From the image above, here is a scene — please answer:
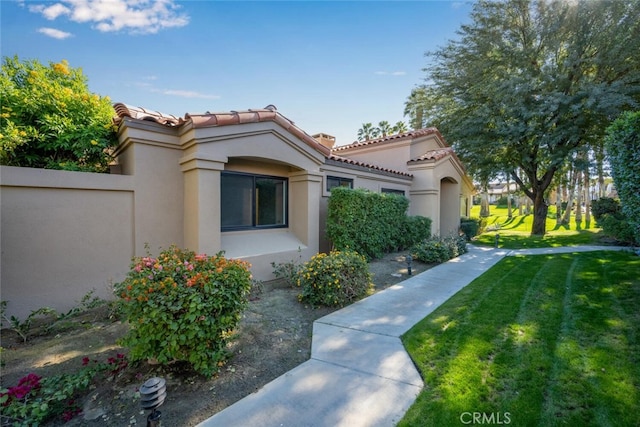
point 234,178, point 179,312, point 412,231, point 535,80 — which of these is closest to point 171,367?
point 179,312

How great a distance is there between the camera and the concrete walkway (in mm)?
2752

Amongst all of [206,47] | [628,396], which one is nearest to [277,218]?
[206,47]

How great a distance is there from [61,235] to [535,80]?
18587 millimetres

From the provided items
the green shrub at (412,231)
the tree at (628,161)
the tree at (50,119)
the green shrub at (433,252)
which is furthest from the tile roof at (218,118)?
the tree at (628,161)

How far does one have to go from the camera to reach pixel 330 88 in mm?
11250

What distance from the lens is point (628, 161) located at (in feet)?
18.4

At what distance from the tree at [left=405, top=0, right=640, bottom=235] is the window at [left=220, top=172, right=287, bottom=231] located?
12814mm

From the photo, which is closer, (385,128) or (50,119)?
(50,119)

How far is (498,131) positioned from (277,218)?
43.2 ft

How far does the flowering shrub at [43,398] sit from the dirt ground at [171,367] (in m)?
0.13

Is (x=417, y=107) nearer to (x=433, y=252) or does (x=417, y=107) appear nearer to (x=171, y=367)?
(x=433, y=252)

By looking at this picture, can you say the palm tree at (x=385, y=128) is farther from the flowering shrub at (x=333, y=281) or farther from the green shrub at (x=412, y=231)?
the flowering shrub at (x=333, y=281)

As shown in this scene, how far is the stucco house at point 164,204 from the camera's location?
472 centimetres

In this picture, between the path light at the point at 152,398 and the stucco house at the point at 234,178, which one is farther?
the stucco house at the point at 234,178
